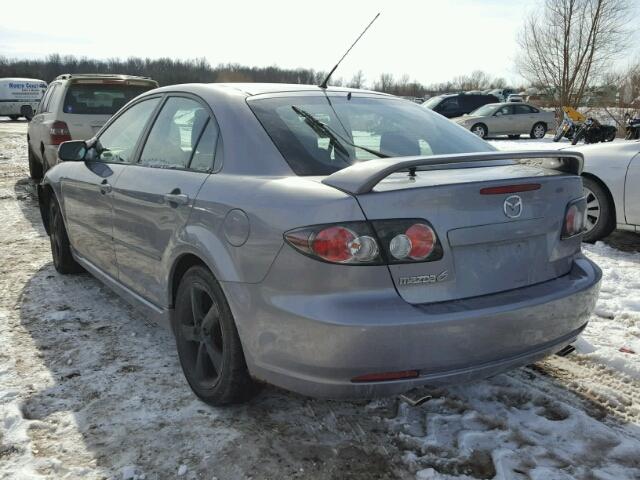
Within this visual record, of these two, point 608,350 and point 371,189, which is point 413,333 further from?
point 608,350

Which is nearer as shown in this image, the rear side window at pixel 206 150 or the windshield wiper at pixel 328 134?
the windshield wiper at pixel 328 134

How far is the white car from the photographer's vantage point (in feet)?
18.5

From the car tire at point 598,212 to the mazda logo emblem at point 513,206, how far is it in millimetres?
3925

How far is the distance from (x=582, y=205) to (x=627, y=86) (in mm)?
25610

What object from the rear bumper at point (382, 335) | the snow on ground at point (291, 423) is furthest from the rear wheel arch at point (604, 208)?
the rear bumper at point (382, 335)

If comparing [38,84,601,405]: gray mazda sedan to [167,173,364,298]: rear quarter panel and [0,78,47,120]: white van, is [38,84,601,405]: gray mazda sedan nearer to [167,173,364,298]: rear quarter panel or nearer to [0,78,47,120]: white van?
[167,173,364,298]: rear quarter panel

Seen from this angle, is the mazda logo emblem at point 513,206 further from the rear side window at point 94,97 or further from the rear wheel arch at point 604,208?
the rear side window at point 94,97

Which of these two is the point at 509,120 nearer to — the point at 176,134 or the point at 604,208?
the point at 604,208

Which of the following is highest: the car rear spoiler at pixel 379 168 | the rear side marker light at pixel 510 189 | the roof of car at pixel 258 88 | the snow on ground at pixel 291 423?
the roof of car at pixel 258 88

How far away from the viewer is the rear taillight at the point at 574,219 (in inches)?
101

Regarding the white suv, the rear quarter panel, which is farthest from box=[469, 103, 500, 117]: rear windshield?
the rear quarter panel

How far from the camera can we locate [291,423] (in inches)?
107

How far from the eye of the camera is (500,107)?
22078 mm

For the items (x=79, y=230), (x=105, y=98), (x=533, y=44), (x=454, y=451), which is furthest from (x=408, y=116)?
(x=533, y=44)
